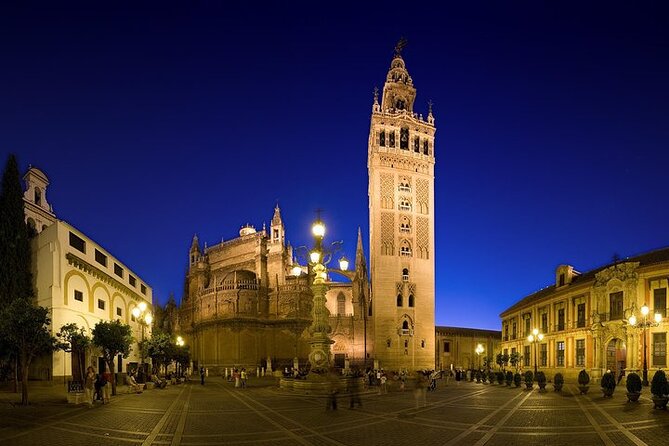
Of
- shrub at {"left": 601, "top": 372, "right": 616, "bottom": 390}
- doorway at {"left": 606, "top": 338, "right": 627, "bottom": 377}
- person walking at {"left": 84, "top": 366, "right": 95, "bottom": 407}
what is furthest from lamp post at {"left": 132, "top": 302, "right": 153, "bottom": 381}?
doorway at {"left": 606, "top": 338, "right": 627, "bottom": 377}

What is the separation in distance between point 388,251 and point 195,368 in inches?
1153

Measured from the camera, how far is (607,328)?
1544 inches

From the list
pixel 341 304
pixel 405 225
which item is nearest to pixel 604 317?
pixel 405 225

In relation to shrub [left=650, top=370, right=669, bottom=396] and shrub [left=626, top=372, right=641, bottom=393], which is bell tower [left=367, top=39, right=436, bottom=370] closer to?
shrub [left=626, top=372, right=641, bottom=393]

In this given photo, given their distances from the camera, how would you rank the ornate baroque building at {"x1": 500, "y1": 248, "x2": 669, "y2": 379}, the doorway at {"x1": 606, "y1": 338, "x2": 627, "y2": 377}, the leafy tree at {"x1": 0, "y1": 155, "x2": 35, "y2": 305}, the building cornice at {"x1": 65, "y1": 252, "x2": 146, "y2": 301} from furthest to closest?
the doorway at {"x1": 606, "y1": 338, "x2": 627, "y2": 377}
the ornate baroque building at {"x1": 500, "y1": 248, "x2": 669, "y2": 379}
the building cornice at {"x1": 65, "y1": 252, "x2": 146, "y2": 301}
the leafy tree at {"x1": 0, "y1": 155, "x2": 35, "y2": 305}

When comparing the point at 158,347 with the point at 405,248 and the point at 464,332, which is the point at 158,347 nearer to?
the point at 405,248

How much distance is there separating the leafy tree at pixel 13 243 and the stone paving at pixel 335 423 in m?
9.67

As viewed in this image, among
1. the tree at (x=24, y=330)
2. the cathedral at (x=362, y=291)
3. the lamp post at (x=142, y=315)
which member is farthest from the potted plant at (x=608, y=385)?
the cathedral at (x=362, y=291)

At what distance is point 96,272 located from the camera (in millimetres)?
36500

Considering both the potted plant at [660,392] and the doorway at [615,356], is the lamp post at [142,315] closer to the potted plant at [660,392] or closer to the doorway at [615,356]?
the potted plant at [660,392]

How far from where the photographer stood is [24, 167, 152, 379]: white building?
3023 cm

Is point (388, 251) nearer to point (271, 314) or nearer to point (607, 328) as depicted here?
point (271, 314)

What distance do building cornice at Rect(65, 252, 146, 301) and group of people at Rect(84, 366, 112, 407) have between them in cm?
1175

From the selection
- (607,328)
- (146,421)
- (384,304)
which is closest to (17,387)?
(146,421)
